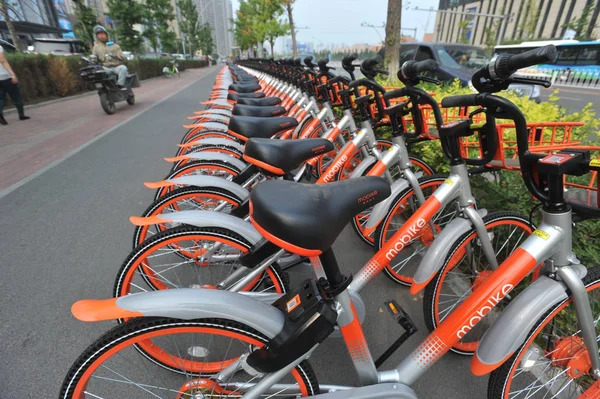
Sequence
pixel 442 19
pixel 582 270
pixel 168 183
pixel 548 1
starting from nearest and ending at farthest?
pixel 582 270, pixel 168 183, pixel 548 1, pixel 442 19

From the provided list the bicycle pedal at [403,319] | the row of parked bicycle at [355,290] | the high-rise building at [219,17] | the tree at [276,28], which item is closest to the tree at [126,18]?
the tree at [276,28]

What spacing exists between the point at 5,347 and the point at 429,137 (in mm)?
2963

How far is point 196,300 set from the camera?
1.12 metres

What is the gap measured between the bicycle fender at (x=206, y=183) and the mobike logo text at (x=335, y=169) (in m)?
0.73

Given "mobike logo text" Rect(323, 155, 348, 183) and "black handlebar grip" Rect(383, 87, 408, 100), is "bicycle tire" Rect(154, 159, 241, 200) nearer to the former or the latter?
"mobike logo text" Rect(323, 155, 348, 183)

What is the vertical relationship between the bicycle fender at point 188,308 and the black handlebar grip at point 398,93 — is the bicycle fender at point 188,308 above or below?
below

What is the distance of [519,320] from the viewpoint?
1.20 meters

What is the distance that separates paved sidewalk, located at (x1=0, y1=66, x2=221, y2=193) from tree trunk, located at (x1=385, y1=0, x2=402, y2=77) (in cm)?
589

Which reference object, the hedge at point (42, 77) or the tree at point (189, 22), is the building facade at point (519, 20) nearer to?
the hedge at point (42, 77)

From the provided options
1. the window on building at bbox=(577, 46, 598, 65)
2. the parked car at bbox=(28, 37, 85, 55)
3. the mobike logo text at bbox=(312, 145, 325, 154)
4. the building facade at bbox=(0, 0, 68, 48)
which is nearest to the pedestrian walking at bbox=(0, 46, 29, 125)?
the mobike logo text at bbox=(312, 145, 325, 154)

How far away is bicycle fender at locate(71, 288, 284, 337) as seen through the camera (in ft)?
3.51

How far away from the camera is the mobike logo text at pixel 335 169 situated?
2.72 metres

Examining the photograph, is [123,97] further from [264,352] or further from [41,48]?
[41,48]

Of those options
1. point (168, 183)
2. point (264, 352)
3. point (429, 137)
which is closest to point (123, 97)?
point (168, 183)
